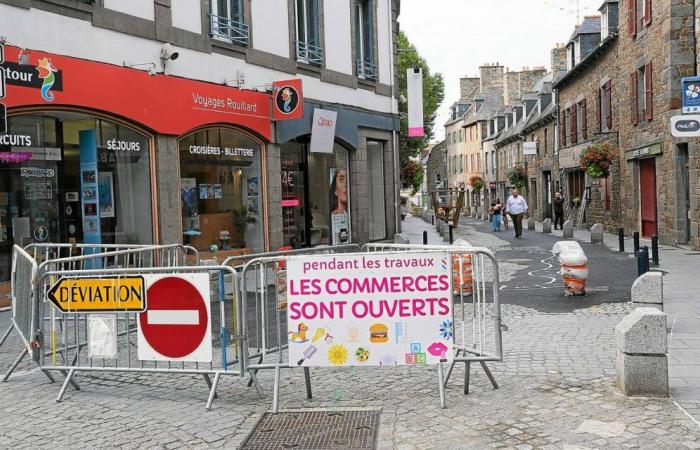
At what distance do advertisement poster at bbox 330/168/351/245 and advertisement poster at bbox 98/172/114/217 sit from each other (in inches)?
306

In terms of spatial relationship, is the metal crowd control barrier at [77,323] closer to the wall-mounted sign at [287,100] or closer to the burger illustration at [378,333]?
the burger illustration at [378,333]

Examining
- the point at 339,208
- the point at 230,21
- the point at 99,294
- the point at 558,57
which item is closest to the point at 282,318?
the point at 99,294

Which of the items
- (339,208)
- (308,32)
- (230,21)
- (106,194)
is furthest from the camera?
(339,208)

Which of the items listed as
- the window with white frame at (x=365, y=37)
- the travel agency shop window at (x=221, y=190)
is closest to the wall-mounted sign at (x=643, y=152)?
the window with white frame at (x=365, y=37)

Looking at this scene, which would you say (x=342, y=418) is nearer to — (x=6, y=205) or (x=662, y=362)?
(x=662, y=362)

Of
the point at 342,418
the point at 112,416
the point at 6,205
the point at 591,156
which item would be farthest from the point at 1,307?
the point at 591,156

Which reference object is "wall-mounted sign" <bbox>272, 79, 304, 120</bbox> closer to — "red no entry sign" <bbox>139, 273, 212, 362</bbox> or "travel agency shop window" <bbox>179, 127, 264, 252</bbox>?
"travel agency shop window" <bbox>179, 127, 264, 252</bbox>

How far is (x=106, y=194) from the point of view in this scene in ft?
39.8

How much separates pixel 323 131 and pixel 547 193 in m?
26.3

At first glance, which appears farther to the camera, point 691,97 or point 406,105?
point 406,105

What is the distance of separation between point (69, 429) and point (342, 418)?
6.56ft

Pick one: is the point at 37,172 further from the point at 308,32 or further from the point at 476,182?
the point at 476,182

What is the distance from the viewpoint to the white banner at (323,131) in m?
17.5

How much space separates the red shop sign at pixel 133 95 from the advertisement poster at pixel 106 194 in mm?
1086
